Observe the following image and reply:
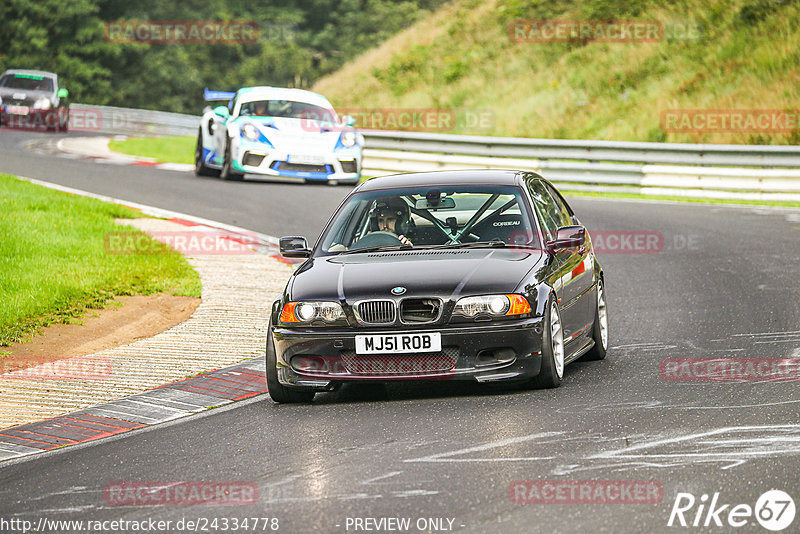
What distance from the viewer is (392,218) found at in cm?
902

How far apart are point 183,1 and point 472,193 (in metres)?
67.1

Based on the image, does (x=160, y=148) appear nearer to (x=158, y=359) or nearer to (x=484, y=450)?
(x=158, y=359)

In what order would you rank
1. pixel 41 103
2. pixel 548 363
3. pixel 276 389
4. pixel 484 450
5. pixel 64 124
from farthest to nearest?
pixel 64 124 → pixel 41 103 → pixel 276 389 → pixel 548 363 → pixel 484 450

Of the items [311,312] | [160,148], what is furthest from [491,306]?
[160,148]

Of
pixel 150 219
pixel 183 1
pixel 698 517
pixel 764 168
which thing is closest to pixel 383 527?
pixel 698 517

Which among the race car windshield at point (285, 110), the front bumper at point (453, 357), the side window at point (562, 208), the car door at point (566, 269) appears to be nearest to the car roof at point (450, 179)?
the car door at point (566, 269)

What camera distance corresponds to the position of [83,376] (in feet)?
29.8

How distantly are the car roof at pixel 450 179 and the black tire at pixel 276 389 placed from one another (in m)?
1.73

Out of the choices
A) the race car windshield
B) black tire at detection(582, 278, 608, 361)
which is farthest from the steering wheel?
the race car windshield

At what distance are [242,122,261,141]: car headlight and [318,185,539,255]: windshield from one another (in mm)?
12935

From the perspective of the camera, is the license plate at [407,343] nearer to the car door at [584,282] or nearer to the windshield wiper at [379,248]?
the windshield wiper at [379,248]

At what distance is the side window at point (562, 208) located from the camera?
32.6ft

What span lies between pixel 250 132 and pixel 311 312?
14368mm

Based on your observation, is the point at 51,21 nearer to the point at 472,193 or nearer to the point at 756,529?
the point at 472,193
